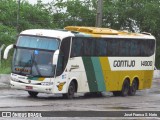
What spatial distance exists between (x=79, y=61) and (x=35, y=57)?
97.8 inches

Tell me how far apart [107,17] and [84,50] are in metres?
33.9

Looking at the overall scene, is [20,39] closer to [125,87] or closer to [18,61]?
[18,61]

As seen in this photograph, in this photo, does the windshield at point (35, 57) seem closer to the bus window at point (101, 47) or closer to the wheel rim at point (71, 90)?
the wheel rim at point (71, 90)

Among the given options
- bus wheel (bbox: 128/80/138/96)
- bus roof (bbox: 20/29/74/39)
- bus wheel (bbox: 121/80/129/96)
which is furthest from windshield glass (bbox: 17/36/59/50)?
bus wheel (bbox: 128/80/138/96)

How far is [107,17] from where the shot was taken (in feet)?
199

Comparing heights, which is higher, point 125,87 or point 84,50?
point 84,50

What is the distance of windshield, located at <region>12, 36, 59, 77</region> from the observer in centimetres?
2498

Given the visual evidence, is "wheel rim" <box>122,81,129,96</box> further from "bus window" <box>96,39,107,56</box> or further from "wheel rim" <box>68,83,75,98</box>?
"wheel rim" <box>68,83,75,98</box>

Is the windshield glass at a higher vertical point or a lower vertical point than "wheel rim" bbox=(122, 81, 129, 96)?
higher

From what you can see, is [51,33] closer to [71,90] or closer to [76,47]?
[76,47]

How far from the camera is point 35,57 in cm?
2511

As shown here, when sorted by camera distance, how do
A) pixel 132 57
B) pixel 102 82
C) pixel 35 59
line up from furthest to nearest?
pixel 132 57 < pixel 102 82 < pixel 35 59

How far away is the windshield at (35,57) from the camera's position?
24984mm

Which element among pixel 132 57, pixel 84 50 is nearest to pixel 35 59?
pixel 84 50
